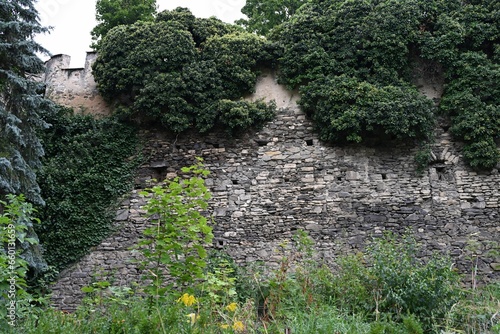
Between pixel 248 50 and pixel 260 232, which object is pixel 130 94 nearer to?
pixel 248 50

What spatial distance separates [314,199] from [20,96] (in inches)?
209

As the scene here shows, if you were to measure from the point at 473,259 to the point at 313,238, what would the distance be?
8.77ft

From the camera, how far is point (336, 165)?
10.3m

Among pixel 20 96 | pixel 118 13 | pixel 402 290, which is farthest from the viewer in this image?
pixel 118 13

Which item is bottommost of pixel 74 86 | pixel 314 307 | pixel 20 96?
pixel 314 307

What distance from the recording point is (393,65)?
418 inches

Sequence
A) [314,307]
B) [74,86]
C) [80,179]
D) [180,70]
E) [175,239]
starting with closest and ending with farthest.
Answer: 1. [175,239]
2. [314,307]
3. [80,179]
4. [180,70]
5. [74,86]

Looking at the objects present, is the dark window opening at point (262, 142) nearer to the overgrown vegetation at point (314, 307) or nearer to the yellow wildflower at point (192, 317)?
the overgrown vegetation at point (314, 307)

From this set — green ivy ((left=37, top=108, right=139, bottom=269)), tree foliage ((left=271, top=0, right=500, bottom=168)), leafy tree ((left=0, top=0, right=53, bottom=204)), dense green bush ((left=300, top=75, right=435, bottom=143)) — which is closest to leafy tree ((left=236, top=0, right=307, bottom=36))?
tree foliage ((left=271, top=0, right=500, bottom=168))

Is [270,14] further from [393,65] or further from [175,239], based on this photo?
[175,239]

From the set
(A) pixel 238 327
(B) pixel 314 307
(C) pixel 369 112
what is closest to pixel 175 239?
(A) pixel 238 327

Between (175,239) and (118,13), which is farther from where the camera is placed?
(118,13)

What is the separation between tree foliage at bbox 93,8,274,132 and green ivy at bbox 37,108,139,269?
71 cm

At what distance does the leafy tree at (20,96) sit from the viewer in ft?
27.8
